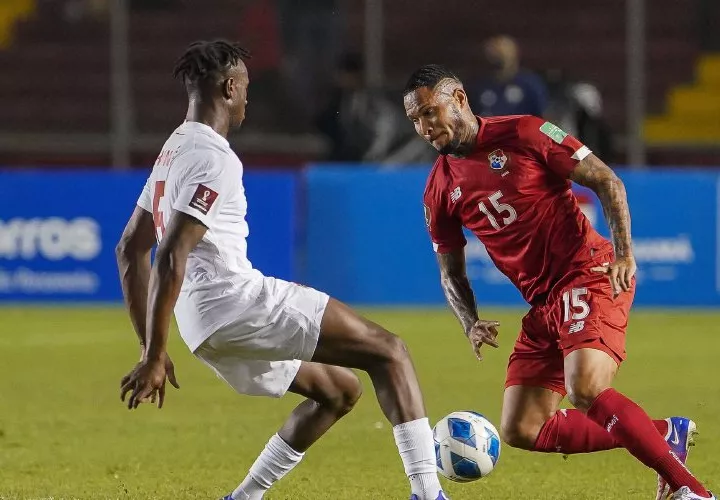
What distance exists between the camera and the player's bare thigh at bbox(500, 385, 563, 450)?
648 cm

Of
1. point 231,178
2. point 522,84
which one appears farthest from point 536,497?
point 522,84

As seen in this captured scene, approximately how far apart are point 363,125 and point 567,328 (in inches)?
451

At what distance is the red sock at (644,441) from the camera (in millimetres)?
5656

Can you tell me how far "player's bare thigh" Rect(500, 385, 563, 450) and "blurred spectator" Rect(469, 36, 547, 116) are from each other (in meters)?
9.42

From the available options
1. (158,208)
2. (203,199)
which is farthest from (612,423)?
(158,208)

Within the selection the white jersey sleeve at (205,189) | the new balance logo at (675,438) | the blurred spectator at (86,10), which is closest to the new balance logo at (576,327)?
the new balance logo at (675,438)

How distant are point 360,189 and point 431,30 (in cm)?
653

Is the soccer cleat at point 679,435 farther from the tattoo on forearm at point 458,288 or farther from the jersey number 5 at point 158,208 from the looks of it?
the jersey number 5 at point 158,208

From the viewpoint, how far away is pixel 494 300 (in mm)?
14992

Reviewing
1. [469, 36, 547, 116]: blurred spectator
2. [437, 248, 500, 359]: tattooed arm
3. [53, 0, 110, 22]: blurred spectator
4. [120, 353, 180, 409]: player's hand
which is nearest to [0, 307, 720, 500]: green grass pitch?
[437, 248, 500, 359]: tattooed arm

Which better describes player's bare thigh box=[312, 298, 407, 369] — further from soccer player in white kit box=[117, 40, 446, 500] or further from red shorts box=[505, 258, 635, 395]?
red shorts box=[505, 258, 635, 395]

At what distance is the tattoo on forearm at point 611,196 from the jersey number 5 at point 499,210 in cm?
32

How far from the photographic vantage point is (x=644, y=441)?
569 centimetres

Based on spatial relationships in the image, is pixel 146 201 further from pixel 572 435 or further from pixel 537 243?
pixel 572 435
